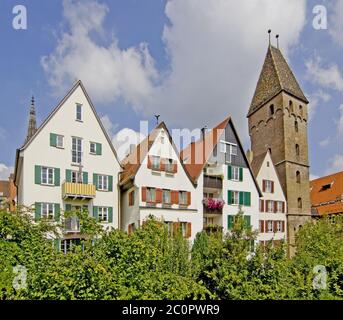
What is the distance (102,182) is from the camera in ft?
69.9

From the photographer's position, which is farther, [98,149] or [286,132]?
[286,132]

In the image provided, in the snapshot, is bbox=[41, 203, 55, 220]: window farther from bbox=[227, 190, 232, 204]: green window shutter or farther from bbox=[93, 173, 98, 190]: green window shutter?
bbox=[227, 190, 232, 204]: green window shutter

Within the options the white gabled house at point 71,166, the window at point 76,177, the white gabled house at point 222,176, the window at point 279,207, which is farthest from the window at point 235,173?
the window at point 76,177

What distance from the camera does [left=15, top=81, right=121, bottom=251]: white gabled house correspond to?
60.0ft

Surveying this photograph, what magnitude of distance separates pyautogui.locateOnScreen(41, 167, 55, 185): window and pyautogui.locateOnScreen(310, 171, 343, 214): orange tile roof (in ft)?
106

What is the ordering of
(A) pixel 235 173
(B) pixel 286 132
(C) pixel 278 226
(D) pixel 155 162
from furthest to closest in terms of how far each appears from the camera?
(B) pixel 286 132 → (C) pixel 278 226 → (A) pixel 235 173 → (D) pixel 155 162

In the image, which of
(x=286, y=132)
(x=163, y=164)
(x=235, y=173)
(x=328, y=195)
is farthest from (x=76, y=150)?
(x=328, y=195)

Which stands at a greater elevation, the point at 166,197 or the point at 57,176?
the point at 57,176

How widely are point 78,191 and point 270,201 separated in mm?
18888

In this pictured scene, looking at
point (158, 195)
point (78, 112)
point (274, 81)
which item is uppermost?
point (274, 81)

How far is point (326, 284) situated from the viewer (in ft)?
28.7

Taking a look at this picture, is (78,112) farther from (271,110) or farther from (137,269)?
(271,110)

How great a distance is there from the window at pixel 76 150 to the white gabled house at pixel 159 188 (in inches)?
144

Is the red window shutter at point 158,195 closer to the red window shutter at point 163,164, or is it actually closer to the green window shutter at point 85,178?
the red window shutter at point 163,164
